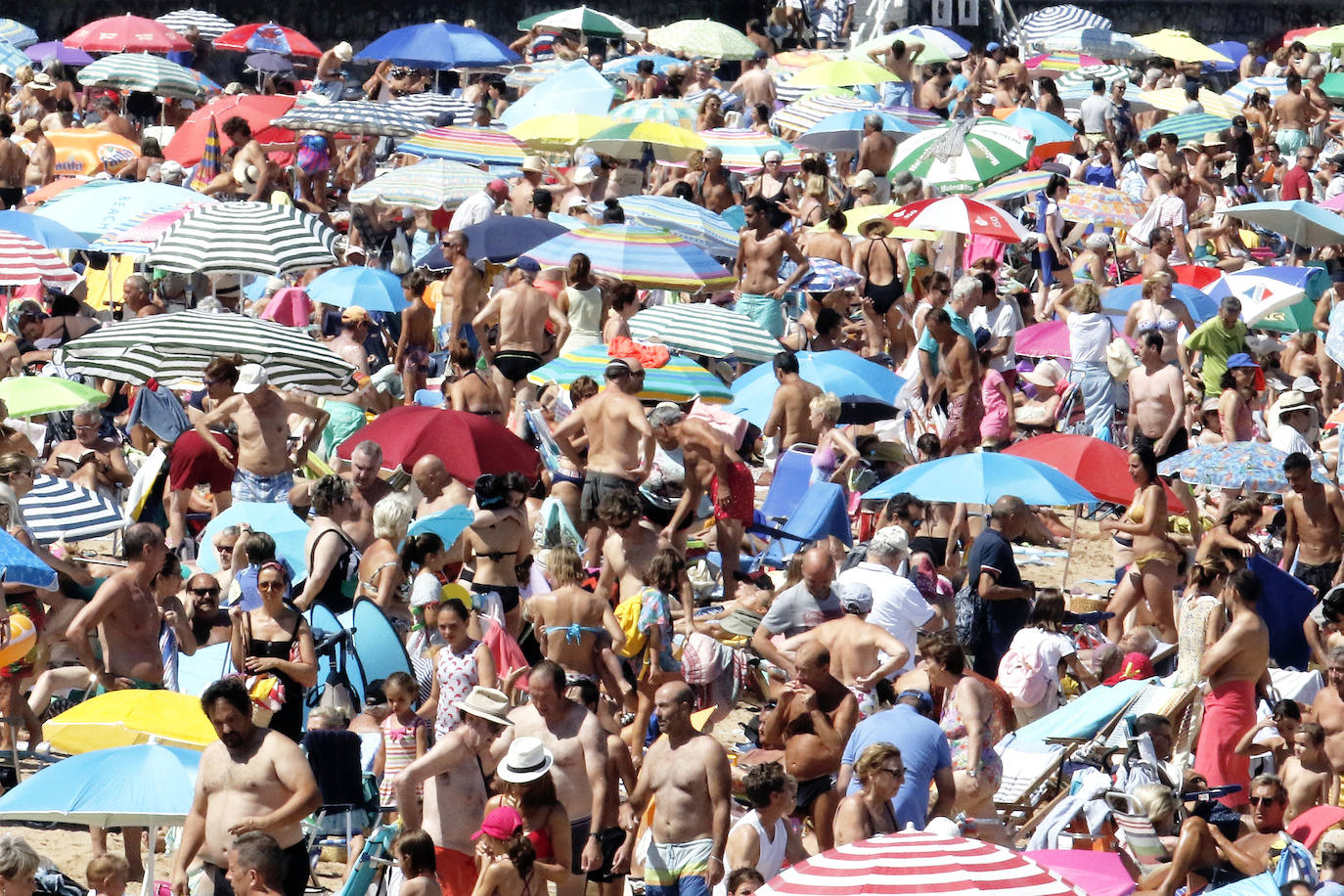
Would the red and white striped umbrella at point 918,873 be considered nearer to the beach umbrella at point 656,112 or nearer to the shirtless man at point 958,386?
the shirtless man at point 958,386

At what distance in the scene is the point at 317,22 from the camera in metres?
30.8

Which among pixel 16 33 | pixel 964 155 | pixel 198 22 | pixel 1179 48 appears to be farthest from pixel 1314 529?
pixel 1179 48

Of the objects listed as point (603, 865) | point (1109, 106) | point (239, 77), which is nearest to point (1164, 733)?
point (603, 865)

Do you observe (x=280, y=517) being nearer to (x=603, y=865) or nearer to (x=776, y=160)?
(x=603, y=865)

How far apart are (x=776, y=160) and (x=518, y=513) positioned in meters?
10.6

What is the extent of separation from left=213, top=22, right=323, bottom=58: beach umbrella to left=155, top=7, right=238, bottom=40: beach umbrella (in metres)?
0.17

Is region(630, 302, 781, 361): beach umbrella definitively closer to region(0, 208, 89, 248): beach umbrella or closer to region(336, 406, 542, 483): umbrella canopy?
region(336, 406, 542, 483): umbrella canopy

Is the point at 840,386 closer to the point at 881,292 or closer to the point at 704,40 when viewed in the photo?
the point at 881,292

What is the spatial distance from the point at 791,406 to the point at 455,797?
542 cm

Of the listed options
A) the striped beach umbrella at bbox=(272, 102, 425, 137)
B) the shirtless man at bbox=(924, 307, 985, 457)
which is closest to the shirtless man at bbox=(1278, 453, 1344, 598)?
the shirtless man at bbox=(924, 307, 985, 457)

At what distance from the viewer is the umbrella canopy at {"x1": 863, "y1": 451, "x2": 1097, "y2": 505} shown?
12.0m

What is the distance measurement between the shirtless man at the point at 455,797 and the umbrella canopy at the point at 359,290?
731 cm

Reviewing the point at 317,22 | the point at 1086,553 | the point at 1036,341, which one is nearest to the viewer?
the point at 1086,553

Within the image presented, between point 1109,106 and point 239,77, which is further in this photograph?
point 239,77
